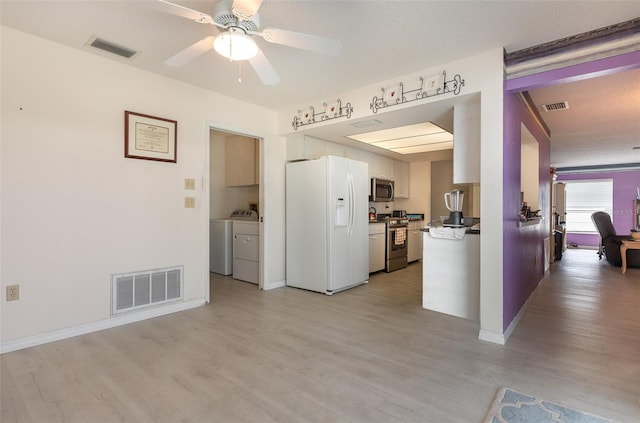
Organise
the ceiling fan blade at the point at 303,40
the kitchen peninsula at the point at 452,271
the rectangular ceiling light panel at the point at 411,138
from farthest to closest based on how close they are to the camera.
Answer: the rectangular ceiling light panel at the point at 411,138
the kitchen peninsula at the point at 452,271
the ceiling fan blade at the point at 303,40

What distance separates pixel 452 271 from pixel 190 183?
9.48ft

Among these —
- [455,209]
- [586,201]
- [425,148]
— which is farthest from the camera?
[586,201]

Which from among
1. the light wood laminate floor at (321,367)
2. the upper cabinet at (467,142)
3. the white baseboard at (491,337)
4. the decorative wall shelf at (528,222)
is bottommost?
the light wood laminate floor at (321,367)

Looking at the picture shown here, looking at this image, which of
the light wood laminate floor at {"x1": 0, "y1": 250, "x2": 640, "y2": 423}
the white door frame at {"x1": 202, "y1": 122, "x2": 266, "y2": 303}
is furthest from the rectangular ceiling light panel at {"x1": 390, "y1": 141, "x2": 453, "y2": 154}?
the light wood laminate floor at {"x1": 0, "y1": 250, "x2": 640, "y2": 423}

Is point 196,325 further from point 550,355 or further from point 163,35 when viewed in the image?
point 550,355

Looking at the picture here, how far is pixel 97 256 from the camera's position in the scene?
9.17 ft

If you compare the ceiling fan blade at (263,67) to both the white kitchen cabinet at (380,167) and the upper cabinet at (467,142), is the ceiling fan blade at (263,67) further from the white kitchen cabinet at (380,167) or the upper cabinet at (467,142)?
the white kitchen cabinet at (380,167)

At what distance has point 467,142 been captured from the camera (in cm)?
299

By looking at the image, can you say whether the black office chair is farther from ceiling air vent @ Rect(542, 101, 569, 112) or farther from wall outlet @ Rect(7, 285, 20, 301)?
wall outlet @ Rect(7, 285, 20, 301)

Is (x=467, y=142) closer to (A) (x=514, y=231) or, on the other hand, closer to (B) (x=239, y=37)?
(A) (x=514, y=231)

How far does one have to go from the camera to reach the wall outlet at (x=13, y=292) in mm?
2377

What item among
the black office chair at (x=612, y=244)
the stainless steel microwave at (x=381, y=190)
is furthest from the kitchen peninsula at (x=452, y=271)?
the black office chair at (x=612, y=244)

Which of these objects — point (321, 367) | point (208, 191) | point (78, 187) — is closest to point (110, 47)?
point (78, 187)

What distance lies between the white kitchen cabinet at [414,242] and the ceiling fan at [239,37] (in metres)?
4.54
